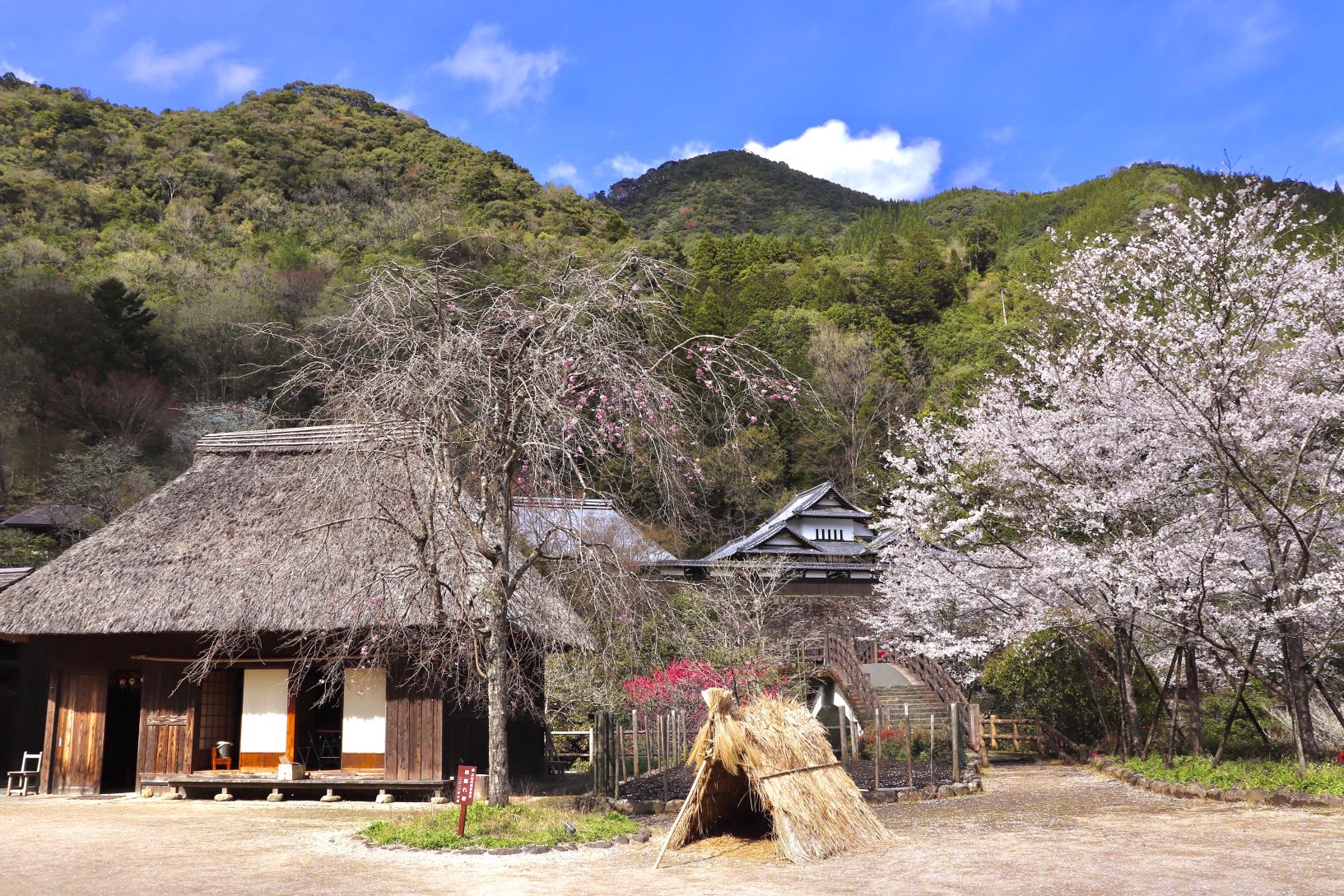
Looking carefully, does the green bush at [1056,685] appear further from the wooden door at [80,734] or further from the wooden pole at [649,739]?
the wooden door at [80,734]

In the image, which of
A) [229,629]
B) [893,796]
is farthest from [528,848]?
[229,629]

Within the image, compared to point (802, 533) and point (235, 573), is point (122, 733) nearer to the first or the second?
point (235, 573)

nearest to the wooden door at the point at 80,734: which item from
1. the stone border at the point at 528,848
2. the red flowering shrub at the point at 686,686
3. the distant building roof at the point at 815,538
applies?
the stone border at the point at 528,848

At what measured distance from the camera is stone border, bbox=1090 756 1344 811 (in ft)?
35.7

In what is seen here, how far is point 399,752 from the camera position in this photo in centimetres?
1402

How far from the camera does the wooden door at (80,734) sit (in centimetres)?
1512

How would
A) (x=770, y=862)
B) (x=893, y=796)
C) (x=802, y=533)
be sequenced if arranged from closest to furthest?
1. (x=770, y=862)
2. (x=893, y=796)
3. (x=802, y=533)

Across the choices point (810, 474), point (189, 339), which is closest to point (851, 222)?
point (810, 474)

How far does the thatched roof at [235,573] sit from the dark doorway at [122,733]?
2.47 m

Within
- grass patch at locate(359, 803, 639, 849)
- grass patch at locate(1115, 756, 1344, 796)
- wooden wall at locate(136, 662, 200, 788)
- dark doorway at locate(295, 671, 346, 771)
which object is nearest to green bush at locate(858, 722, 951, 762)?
grass patch at locate(1115, 756, 1344, 796)

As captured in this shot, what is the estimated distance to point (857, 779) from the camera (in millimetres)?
14156

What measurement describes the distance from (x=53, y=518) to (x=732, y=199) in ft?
189

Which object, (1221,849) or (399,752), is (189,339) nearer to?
(399,752)

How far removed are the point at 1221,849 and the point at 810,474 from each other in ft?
102
